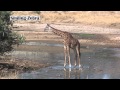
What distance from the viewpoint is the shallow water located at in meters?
14.3

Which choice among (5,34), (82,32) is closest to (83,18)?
(82,32)

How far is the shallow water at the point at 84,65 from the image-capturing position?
14289 mm

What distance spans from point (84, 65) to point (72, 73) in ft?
7.33

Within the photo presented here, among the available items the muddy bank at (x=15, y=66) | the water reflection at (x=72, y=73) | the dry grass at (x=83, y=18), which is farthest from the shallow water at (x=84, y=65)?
the dry grass at (x=83, y=18)

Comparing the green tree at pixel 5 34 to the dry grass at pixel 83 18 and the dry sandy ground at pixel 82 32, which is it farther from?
the dry grass at pixel 83 18

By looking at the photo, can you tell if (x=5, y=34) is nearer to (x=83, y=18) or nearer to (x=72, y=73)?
(x=72, y=73)

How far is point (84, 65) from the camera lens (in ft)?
55.9

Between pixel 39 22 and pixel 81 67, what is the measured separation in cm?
2084

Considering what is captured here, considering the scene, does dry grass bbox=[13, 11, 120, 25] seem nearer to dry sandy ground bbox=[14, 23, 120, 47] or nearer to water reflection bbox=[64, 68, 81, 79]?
dry sandy ground bbox=[14, 23, 120, 47]

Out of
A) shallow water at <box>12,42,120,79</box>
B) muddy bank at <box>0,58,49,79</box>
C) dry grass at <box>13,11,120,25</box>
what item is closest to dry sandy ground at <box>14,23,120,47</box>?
dry grass at <box>13,11,120,25</box>
